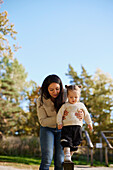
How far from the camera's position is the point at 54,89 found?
2621mm

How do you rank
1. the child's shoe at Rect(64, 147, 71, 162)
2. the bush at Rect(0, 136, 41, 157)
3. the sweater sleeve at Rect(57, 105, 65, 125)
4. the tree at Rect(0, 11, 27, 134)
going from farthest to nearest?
the tree at Rect(0, 11, 27, 134) → the bush at Rect(0, 136, 41, 157) → the sweater sleeve at Rect(57, 105, 65, 125) → the child's shoe at Rect(64, 147, 71, 162)

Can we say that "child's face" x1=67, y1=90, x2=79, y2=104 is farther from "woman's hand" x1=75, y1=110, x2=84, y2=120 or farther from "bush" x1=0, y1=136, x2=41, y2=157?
"bush" x1=0, y1=136, x2=41, y2=157

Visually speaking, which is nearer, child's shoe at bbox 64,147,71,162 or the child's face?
child's shoe at bbox 64,147,71,162

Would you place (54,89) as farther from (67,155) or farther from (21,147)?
(21,147)

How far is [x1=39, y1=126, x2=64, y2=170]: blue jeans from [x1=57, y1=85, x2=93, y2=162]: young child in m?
0.19

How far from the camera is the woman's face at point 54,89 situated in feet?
8.59

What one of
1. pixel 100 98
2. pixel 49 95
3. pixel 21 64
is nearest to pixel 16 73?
pixel 21 64

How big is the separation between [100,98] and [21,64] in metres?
16.0

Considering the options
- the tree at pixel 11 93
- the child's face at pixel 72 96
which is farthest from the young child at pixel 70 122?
the tree at pixel 11 93

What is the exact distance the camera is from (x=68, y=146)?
7.45 ft

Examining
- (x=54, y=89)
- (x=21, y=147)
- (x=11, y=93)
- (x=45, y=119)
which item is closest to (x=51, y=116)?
(x=45, y=119)

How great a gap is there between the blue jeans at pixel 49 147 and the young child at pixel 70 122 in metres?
0.19

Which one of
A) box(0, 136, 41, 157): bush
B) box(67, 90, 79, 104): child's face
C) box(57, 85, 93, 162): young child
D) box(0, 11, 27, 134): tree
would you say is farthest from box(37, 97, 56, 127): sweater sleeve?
box(0, 11, 27, 134): tree

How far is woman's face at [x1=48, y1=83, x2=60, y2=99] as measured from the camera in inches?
103
